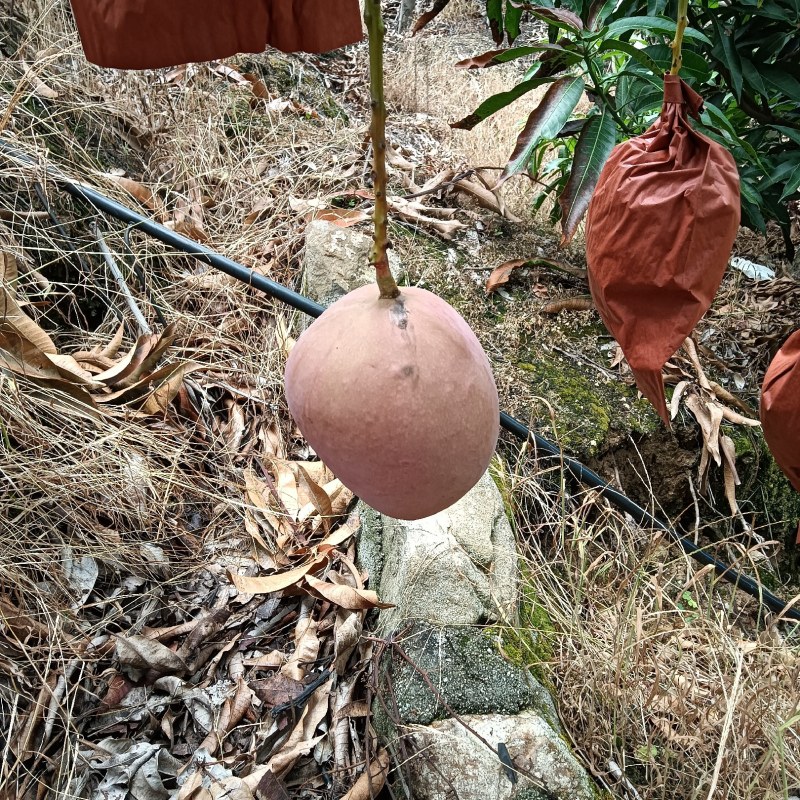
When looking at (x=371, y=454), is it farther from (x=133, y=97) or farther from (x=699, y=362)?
(x=133, y=97)

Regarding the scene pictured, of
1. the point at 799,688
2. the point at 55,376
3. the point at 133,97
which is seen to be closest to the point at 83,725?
the point at 55,376

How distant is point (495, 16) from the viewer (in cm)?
73

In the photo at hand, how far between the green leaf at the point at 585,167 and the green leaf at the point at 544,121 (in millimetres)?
39

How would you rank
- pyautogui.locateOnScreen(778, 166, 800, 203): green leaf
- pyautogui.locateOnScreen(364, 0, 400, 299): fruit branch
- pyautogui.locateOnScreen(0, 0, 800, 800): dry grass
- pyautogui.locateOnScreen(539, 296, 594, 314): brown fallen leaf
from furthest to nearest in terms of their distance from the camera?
pyautogui.locateOnScreen(539, 296, 594, 314): brown fallen leaf
pyautogui.locateOnScreen(778, 166, 800, 203): green leaf
pyautogui.locateOnScreen(0, 0, 800, 800): dry grass
pyautogui.locateOnScreen(364, 0, 400, 299): fruit branch

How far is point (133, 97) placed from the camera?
5.90 ft

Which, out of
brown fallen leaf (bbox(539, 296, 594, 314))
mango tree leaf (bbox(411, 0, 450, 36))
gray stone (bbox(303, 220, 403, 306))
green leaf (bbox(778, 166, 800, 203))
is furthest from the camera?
brown fallen leaf (bbox(539, 296, 594, 314))

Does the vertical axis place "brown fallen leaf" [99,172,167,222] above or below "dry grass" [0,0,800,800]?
above

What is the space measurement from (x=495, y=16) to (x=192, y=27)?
2.04ft

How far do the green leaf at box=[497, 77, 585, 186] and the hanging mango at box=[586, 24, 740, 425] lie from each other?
2.01 ft

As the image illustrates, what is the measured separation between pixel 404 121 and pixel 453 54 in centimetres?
142

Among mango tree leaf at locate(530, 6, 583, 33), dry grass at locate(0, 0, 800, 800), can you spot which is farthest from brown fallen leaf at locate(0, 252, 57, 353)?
mango tree leaf at locate(530, 6, 583, 33)

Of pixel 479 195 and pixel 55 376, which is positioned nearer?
pixel 55 376

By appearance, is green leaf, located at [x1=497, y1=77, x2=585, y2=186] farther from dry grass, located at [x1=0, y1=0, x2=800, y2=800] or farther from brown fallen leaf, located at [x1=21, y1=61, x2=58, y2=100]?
brown fallen leaf, located at [x1=21, y1=61, x2=58, y2=100]

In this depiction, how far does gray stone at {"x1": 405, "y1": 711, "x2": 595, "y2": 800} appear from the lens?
0.79 metres
